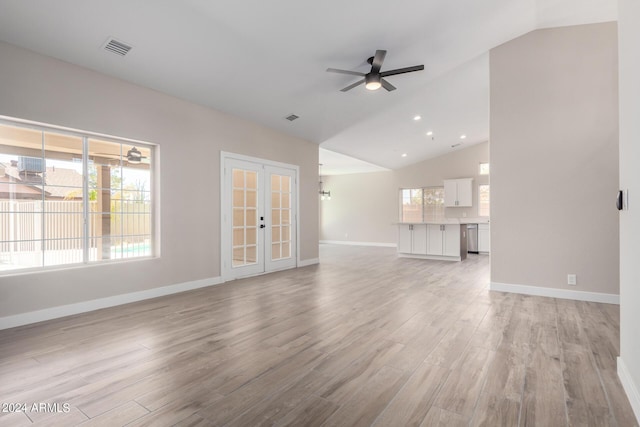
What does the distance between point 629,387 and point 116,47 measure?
520 centimetres

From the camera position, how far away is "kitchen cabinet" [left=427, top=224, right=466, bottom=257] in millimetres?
7926

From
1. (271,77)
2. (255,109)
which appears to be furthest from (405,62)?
(255,109)

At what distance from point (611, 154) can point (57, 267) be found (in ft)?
22.9

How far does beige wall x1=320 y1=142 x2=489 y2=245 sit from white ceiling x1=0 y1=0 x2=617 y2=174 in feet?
14.4

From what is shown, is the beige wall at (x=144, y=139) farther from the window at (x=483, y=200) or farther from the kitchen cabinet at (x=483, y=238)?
the window at (x=483, y=200)

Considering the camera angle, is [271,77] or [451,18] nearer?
[451,18]

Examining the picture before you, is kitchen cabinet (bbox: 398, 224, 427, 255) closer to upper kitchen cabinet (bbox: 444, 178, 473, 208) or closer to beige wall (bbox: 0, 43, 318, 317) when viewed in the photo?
upper kitchen cabinet (bbox: 444, 178, 473, 208)

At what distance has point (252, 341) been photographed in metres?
2.91

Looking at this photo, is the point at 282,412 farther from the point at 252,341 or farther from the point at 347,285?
the point at 347,285

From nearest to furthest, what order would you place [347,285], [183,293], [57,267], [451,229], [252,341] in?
[252,341] → [57,267] → [183,293] → [347,285] → [451,229]

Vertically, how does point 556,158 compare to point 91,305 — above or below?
above

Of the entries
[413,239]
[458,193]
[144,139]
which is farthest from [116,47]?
[458,193]

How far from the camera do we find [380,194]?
12.1 meters

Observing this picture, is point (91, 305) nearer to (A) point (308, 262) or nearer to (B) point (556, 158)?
(A) point (308, 262)
